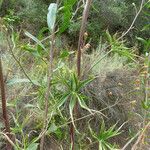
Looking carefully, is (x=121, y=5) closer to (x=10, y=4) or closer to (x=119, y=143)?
(x=10, y=4)

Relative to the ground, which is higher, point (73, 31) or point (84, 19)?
point (84, 19)

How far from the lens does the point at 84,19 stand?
898mm

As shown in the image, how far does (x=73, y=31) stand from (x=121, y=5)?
2.31 ft

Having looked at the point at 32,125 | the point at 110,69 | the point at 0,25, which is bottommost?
the point at 32,125

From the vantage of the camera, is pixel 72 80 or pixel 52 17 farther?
pixel 72 80

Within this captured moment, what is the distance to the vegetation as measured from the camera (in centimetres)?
93

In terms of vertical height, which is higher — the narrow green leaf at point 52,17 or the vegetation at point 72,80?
the narrow green leaf at point 52,17

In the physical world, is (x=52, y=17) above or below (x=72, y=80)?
above

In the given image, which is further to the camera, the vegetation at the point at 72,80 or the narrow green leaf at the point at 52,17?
the vegetation at the point at 72,80

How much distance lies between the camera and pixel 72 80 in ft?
3.26

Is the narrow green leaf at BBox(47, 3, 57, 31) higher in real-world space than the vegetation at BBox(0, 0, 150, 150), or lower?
higher

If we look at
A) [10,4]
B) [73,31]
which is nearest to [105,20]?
[73,31]

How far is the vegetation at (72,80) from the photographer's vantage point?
929 mm

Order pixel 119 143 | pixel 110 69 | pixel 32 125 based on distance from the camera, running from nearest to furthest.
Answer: pixel 32 125
pixel 119 143
pixel 110 69
